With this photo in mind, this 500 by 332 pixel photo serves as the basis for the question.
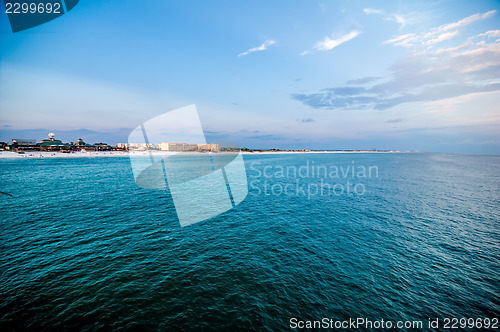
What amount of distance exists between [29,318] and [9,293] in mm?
4548

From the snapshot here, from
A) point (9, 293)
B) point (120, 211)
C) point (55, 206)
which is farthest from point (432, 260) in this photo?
point (55, 206)

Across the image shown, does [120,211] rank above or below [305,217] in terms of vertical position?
above

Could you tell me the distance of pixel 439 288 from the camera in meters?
18.0

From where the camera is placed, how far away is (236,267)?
20516 mm

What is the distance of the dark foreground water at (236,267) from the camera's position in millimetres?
14641

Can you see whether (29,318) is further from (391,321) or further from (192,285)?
(391,321)

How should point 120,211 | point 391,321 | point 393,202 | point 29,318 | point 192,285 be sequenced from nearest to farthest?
point 29,318
point 391,321
point 192,285
point 120,211
point 393,202

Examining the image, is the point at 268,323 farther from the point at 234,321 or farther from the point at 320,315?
the point at 320,315

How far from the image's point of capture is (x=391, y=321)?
14.6m

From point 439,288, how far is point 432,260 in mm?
5524

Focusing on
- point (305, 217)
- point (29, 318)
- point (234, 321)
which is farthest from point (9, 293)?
point (305, 217)

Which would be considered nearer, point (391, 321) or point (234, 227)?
point (391, 321)

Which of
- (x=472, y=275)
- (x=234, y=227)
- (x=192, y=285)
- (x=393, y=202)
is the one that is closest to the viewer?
(x=192, y=285)

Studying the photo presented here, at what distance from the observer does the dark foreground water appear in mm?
14641
